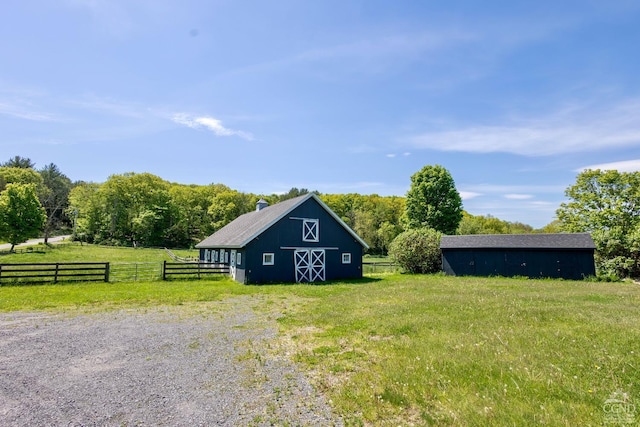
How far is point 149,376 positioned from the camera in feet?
20.1

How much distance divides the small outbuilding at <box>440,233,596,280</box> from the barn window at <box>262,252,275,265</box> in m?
15.6

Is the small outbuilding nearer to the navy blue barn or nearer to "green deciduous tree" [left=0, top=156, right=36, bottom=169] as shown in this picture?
the navy blue barn

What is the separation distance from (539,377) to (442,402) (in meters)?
1.83

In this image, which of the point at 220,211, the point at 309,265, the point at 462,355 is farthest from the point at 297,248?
the point at 220,211

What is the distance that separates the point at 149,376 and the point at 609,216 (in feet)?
130

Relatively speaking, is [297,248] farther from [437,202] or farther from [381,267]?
[437,202]

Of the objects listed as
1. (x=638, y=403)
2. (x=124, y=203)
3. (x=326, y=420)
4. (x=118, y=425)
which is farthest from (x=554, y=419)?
(x=124, y=203)

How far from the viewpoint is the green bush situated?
29.8m

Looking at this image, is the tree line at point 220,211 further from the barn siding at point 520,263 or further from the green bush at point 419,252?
the barn siding at point 520,263

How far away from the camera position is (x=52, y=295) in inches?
581

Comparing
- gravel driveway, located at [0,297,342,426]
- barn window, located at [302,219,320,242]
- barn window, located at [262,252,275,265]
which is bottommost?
gravel driveway, located at [0,297,342,426]

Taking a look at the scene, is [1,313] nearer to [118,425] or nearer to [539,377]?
[118,425]

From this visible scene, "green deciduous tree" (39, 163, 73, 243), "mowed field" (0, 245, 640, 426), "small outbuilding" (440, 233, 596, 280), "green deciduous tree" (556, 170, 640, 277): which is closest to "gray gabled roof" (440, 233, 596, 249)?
"small outbuilding" (440, 233, 596, 280)
